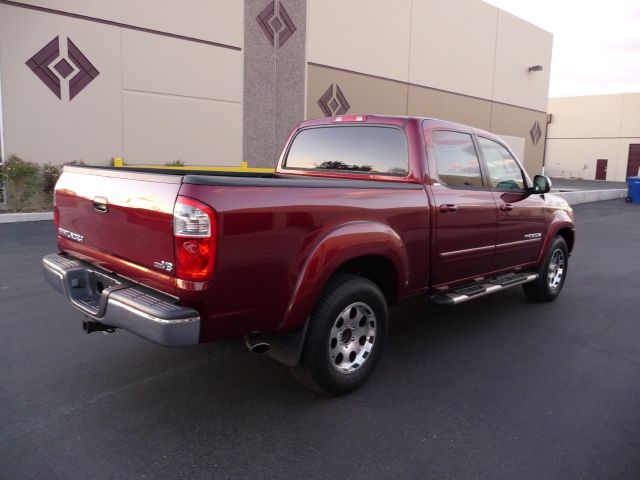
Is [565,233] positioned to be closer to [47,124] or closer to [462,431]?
[462,431]

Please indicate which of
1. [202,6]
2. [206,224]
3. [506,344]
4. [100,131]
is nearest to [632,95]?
[202,6]

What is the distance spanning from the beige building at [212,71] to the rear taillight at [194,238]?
10.9m

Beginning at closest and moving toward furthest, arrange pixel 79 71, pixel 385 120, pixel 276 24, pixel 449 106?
pixel 385 120 < pixel 79 71 < pixel 276 24 < pixel 449 106

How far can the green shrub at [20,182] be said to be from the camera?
11.3m

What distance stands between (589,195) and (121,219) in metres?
23.6

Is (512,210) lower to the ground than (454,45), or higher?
lower

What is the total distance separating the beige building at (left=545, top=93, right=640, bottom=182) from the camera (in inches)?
1687

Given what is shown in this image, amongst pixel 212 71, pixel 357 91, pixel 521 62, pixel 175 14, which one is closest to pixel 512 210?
pixel 212 71

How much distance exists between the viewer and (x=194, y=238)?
108 inches

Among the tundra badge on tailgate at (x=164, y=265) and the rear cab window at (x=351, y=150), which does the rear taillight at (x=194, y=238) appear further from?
the rear cab window at (x=351, y=150)

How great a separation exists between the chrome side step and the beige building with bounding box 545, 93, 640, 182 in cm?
4297

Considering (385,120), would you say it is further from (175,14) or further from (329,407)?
(175,14)

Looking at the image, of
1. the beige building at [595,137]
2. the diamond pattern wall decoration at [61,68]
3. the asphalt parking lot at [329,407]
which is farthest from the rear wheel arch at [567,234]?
the beige building at [595,137]

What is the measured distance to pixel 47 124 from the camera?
12031mm
